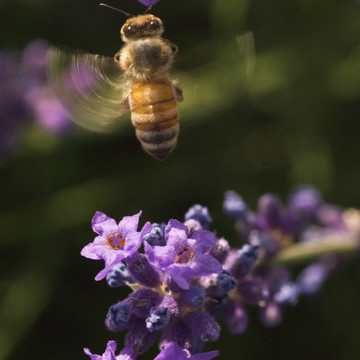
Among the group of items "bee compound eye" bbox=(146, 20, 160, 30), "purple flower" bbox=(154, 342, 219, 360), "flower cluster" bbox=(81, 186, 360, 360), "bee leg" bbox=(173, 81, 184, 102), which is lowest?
"purple flower" bbox=(154, 342, 219, 360)

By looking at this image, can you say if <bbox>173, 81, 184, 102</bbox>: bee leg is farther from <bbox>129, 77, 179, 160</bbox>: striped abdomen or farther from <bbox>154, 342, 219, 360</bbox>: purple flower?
<bbox>154, 342, 219, 360</bbox>: purple flower

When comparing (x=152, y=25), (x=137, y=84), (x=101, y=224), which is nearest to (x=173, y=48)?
(x=152, y=25)

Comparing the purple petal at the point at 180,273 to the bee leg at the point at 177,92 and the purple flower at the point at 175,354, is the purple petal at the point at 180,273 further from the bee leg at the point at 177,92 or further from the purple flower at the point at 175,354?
the bee leg at the point at 177,92

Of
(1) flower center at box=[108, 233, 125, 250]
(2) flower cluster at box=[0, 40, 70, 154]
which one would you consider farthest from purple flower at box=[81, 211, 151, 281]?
(2) flower cluster at box=[0, 40, 70, 154]

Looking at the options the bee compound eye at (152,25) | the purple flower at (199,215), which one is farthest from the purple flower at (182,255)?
the bee compound eye at (152,25)

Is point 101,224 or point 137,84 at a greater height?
point 137,84

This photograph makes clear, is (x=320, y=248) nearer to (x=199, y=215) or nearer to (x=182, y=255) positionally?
(x=199, y=215)
